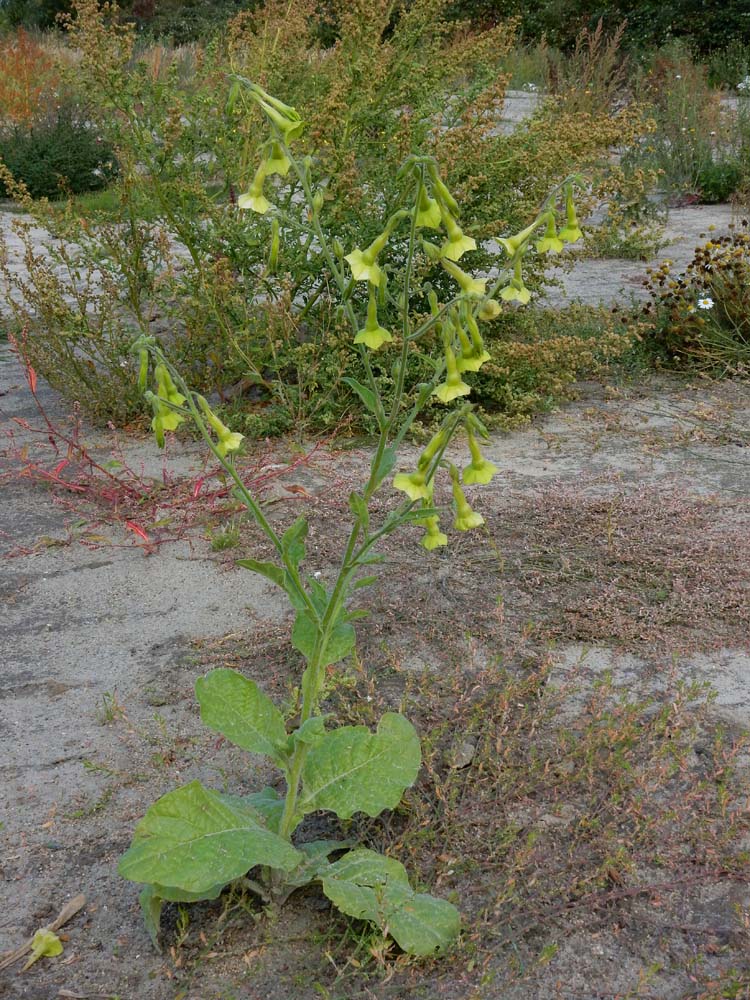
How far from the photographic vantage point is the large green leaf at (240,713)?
6.43ft

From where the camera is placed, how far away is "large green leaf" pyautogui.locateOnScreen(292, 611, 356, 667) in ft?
6.59

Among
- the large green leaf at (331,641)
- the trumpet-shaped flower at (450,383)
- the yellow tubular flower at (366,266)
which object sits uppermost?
the yellow tubular flower at (366,266)

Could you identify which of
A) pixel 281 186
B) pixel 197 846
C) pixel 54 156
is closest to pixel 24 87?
pixel 54 156

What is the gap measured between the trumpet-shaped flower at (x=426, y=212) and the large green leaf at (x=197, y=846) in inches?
42.9

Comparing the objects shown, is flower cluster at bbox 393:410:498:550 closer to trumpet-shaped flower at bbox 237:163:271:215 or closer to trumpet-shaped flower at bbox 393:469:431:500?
trumpet-shaped flower at bbox 393:469:431:500

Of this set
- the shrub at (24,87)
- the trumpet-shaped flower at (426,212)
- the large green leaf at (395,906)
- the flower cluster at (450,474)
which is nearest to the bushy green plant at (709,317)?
the flower cluster at (450,474)

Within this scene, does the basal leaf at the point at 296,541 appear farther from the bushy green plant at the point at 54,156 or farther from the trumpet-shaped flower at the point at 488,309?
the bushy green plant at the point at 54,156

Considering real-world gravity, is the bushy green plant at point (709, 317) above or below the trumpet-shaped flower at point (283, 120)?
below

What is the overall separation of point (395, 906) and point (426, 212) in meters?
1.21

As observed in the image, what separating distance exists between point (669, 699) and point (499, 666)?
1.40ft

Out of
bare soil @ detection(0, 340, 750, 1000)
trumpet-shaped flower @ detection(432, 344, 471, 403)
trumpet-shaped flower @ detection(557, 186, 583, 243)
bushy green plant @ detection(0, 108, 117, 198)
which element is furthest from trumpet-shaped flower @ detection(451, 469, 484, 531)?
bushy green plant @ detection(0, 108, 117, 198)

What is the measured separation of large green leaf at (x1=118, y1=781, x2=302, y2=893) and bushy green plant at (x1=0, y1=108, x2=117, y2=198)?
9.64 metres

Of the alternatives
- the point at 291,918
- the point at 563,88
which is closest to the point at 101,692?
Result: the point at 291,918

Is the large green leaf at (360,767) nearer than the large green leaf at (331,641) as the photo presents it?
Yes
